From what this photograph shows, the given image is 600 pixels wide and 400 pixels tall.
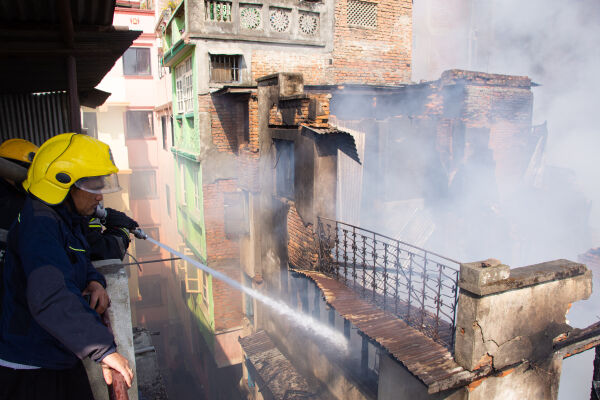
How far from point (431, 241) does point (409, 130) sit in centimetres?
365

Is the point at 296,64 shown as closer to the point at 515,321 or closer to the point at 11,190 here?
the point at 515,321

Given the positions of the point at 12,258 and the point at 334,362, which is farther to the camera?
the point at 334,362

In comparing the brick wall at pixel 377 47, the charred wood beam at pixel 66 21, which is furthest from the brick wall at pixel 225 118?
the charred wood beam at pixel 66 21

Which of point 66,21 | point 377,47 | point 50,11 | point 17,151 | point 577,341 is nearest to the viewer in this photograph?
point 17,151

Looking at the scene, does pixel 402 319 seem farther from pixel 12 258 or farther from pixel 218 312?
pixel 218 312

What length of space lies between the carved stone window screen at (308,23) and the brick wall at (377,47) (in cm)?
72

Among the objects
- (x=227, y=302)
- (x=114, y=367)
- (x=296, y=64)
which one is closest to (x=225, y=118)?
(x=296, y=64)

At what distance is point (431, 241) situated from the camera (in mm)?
13375

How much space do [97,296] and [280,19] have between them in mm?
11784

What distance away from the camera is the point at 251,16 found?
40.0ft

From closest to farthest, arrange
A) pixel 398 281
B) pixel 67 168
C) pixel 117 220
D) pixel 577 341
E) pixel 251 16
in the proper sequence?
pixel 67 168, pixel 117 220, pixel 577 341, pixel 398 281, pixel 251 16

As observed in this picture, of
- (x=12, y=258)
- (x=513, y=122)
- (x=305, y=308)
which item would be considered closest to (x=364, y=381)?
(x=305, y=308)

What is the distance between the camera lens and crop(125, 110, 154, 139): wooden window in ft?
73.9

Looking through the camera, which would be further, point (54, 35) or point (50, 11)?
point (54, 35)
